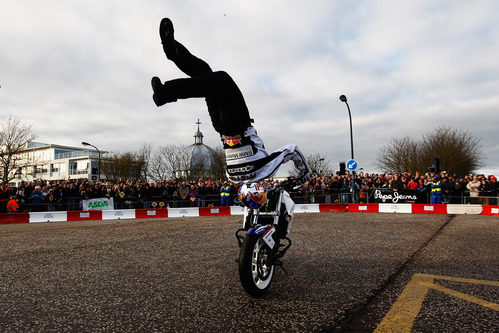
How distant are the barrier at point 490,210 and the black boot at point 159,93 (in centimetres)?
1533

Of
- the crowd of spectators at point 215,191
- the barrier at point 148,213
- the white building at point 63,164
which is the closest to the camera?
the crowd of spectators at point 215,191

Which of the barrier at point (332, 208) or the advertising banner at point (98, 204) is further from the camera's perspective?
the advertising banner at point (98, 204)

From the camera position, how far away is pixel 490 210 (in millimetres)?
13828

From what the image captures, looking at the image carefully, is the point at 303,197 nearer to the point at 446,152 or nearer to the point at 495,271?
the point at 495,271

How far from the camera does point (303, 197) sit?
18.4 metres

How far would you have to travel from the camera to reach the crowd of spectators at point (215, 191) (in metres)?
15.9

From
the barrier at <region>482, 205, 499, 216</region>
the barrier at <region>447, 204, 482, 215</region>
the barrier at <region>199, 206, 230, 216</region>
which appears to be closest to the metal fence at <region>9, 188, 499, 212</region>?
the barrier at <region>199, 206, 230, 216</region>

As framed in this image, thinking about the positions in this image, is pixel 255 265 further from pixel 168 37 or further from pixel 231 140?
pixel 168 37

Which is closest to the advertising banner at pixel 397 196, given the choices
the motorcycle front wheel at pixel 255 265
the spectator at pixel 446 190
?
the spectator at pixel 446 190

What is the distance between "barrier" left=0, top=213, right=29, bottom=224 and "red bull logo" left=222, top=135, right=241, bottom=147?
15.0 m

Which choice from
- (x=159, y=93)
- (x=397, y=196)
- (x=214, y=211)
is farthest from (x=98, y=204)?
(x=159, y=93)

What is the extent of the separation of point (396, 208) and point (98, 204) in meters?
15.4

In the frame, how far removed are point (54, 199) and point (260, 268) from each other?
1710 cm

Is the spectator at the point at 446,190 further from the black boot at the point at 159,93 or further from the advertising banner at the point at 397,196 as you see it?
the black boot at the point at 159,93
